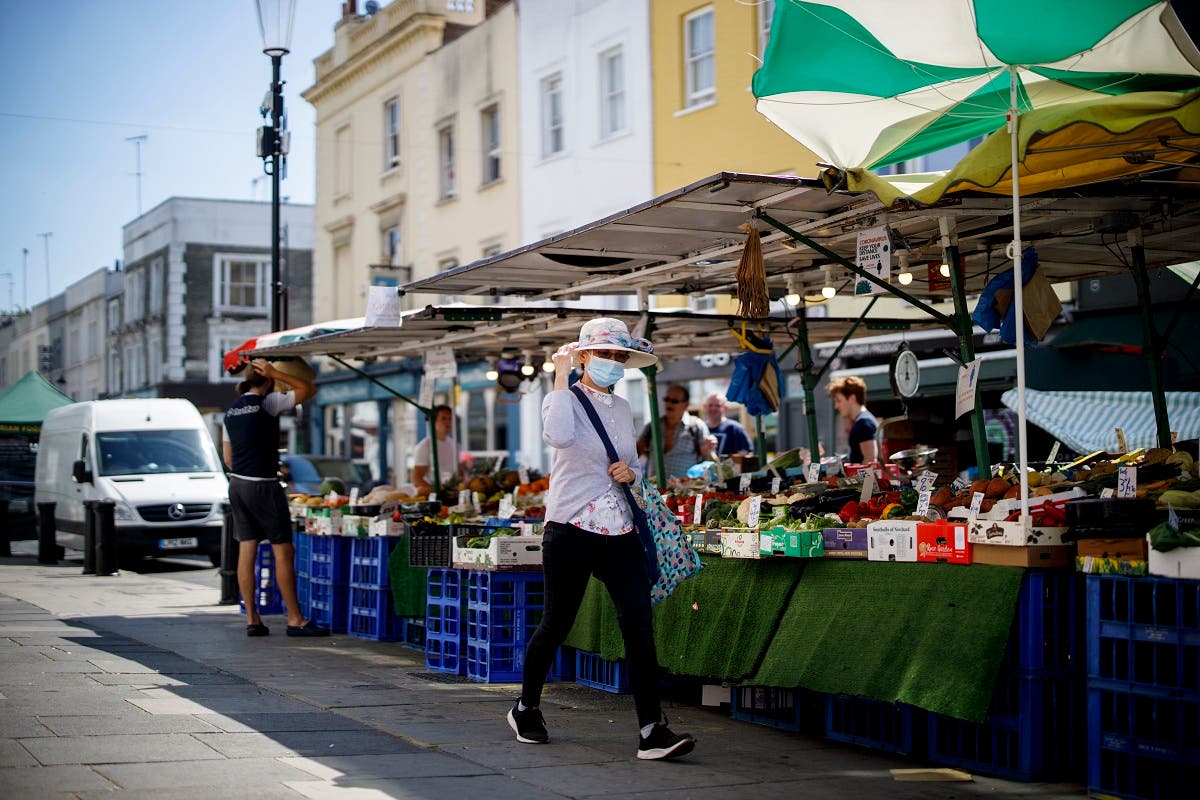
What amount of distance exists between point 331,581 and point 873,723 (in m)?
6.12

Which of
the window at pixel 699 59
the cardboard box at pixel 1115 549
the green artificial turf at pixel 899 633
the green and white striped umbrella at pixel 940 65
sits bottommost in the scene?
the green artificial turf at pixel 899 633

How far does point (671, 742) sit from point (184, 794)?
2.18 m

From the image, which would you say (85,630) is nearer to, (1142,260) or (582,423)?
(582,423)

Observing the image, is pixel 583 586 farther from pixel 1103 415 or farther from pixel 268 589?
pixel 1103 415

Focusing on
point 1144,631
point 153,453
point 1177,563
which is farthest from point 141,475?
point 1177,563

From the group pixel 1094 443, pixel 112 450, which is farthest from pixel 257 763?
pixel 112 450

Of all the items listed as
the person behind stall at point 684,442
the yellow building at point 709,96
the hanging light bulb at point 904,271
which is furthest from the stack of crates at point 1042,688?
the yellow building at point 709,96

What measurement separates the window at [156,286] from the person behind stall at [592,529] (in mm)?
48077

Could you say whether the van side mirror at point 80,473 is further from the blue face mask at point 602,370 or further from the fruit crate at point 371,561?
the blue face mask at point 602,370

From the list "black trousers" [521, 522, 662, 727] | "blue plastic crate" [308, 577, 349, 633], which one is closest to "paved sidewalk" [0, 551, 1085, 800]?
"black trousers" [521, 522, 662, 727]

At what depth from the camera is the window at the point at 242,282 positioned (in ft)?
168

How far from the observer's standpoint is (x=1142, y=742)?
5.45 metres

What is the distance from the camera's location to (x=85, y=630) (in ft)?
36.6

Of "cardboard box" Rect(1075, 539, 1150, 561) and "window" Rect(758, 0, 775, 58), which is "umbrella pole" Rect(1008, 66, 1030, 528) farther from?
"window" Rect(758, 0, 775, 58)
